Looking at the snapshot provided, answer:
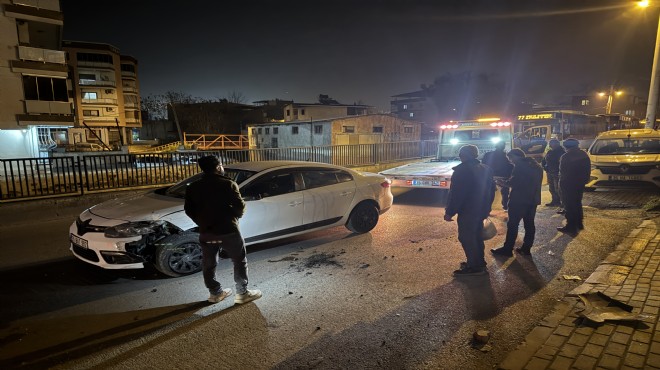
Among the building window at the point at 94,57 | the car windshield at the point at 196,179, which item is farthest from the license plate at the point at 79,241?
the building window at the point at 94,57

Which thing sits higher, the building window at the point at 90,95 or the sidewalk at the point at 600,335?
the building window at the point at 90,95

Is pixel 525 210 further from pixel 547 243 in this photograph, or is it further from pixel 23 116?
pixel 23 116

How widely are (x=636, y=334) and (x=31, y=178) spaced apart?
12160 mm

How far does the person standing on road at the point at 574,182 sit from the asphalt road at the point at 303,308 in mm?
352

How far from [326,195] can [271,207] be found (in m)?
1.13

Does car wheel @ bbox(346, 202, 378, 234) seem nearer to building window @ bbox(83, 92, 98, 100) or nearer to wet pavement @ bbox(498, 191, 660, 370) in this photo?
wet pavement @ bbox(498, 191, 660, 370)

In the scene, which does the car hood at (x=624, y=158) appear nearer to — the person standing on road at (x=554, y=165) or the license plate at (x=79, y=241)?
the person standing on road at (x=554, y=165)

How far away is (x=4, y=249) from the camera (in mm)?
6707

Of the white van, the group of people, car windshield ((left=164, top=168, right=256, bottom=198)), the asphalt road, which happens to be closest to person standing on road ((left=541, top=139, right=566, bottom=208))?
the group of people

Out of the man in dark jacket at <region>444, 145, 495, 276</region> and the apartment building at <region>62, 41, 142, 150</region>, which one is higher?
the apartment building at <region>62, 41, 142, 150</region>

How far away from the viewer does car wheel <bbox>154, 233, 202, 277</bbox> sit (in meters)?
4.96

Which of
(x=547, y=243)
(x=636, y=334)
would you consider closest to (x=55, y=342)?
(x=636, y=334)

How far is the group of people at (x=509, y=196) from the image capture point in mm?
4914

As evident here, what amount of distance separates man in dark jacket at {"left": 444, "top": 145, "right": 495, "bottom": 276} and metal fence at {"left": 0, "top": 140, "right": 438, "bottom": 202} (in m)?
8.30
